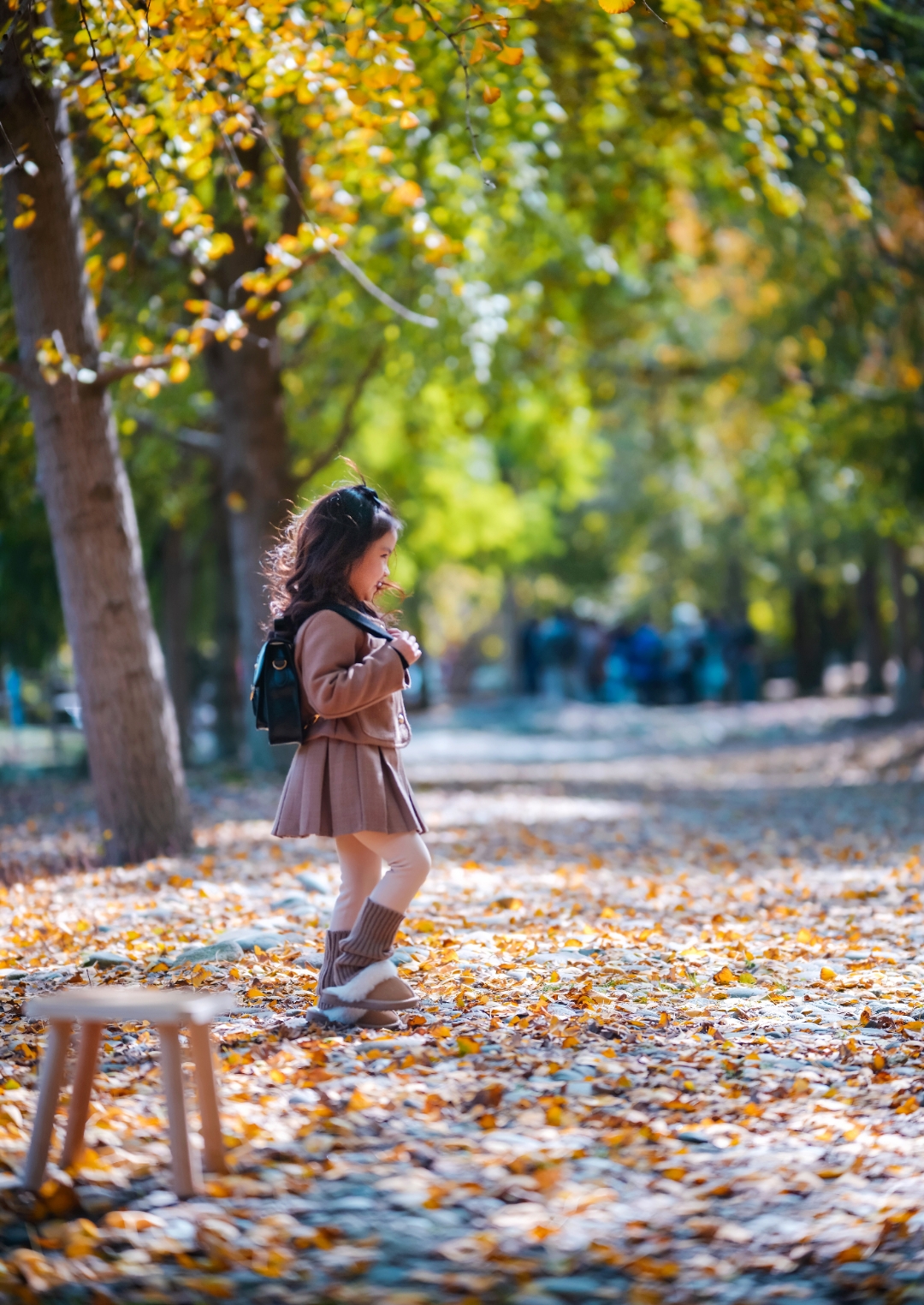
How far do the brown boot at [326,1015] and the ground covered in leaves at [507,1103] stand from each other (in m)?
0.08

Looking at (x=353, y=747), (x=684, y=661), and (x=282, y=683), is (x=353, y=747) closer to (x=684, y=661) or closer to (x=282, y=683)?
(x=282, y=683)

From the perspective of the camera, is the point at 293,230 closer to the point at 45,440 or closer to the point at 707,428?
the point at 45,440

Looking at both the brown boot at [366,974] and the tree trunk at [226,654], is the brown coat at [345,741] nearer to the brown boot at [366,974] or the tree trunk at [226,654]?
the brown boot at [366,974]

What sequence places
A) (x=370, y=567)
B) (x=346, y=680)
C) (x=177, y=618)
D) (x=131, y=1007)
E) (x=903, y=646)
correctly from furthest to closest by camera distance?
(x=903, y=646)
(x=177, y=618)
(x=370, y=567)
(x=346, y=680)
(x=131, y=1007)

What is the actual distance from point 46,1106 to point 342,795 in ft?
4.76

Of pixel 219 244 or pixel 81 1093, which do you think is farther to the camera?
pixel 219 244

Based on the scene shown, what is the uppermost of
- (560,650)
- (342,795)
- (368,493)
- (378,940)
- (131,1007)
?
(368,493)

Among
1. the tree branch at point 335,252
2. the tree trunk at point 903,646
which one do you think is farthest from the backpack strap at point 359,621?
the tree trunk at point 903,646

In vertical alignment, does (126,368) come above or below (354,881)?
above

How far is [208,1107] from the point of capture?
12.2 ft

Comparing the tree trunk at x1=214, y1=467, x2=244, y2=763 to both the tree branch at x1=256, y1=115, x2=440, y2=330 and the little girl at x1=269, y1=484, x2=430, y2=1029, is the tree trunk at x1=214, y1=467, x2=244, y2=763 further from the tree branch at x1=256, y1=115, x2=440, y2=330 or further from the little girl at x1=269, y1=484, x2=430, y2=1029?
the little girl at x1=269, y1=484, x2=430, y2=1029

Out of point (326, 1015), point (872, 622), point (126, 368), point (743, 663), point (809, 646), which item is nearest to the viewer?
point (326, 1015)

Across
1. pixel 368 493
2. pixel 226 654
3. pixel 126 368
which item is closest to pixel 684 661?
pixel 226 654

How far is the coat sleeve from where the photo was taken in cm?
460
